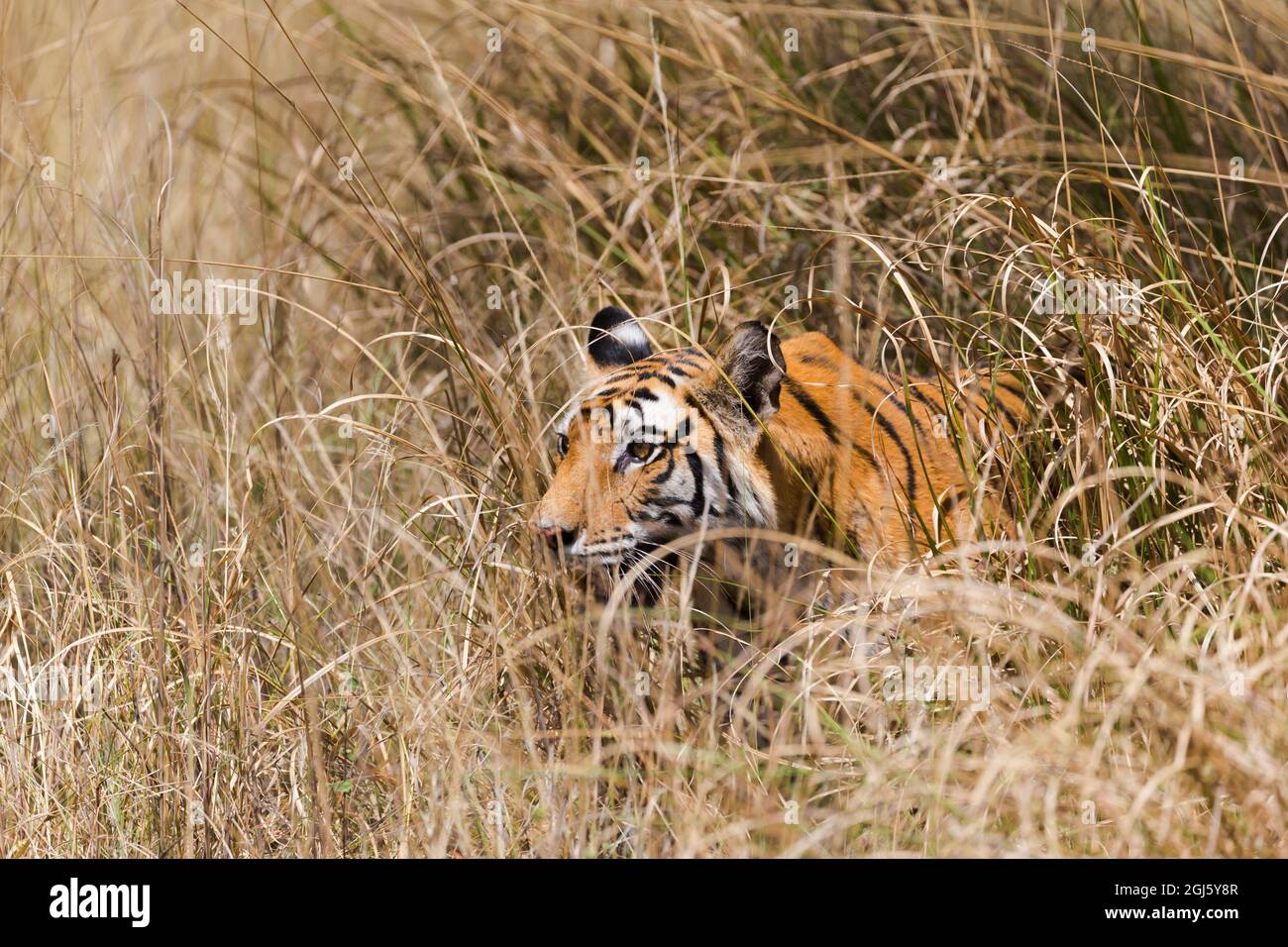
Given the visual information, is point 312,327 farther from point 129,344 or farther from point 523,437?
point 523,437

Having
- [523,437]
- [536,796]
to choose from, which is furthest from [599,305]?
[536,796]

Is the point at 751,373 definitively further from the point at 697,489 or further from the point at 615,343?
the point at 615,343

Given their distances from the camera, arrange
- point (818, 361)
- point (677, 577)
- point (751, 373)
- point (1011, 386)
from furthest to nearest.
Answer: point (1011, 386)
point (818, 361)
point (677, 577)
point (751, 373)

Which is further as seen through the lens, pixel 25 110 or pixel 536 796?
pixel 25 110

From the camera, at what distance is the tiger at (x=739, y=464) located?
11.2 ft

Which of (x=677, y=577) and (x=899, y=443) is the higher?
(x=899, y=443)

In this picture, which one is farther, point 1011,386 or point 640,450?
point 1011,386

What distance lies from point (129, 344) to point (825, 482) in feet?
8.19

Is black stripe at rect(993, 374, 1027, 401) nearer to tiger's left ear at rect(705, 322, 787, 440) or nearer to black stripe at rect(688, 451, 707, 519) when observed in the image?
tiger's left ear at rect(705, 322, 787, 440)

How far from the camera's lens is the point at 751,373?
3.50m

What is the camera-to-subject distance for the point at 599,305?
4570mm

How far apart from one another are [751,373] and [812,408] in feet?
1.03

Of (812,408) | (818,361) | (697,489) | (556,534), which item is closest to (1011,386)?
(818,361)

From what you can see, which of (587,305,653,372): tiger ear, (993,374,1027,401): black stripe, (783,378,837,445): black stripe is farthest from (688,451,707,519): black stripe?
(993,374,1027,401): black stripe
